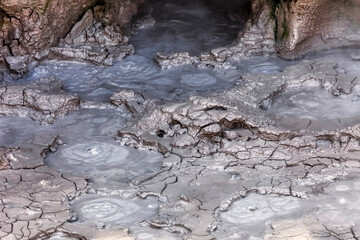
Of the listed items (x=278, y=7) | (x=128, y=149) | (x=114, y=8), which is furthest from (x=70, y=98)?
(x=278, y=7)

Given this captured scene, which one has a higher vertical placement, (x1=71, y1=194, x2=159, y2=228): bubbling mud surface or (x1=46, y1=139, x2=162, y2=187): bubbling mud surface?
(x1=71, y1=194, x2=159, y2=228): bubbling mud surface

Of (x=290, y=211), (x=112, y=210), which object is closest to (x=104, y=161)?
(x=112, y=210)

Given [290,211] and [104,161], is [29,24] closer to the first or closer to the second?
[104,161]

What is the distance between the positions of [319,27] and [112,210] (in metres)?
3.14

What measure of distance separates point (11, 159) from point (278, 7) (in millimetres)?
3045

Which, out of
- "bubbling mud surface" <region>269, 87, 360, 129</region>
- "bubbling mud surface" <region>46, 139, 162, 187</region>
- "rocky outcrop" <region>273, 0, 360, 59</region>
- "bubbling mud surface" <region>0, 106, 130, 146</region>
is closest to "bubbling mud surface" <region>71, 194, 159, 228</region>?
"bubbling mud surface" <region>46, 139, 162, 187</region>

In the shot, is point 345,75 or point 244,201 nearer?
point 244,201

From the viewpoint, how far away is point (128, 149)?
5055mm

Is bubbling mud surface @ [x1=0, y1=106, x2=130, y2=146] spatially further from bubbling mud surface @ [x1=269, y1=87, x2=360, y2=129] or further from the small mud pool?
bubbling mud surface @ [x1=269, y1=87, x2=360, y2=129]

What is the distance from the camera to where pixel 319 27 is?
650cm

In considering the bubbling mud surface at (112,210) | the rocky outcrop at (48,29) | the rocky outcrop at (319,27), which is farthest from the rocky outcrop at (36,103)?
the rocky outcrop at (319,27)

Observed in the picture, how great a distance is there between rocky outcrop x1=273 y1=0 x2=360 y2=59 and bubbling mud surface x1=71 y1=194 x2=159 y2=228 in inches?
108

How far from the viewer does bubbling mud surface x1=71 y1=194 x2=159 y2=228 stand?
4.13m

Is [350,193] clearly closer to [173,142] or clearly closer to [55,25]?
[173,142]
